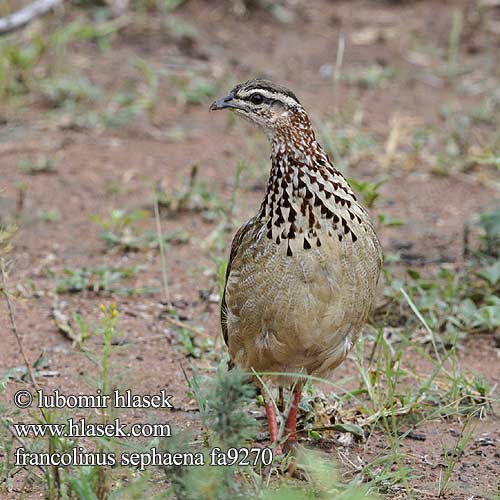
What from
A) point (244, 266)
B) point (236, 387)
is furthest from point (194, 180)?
point (236, 387)

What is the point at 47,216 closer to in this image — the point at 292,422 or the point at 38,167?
the point at 38,167

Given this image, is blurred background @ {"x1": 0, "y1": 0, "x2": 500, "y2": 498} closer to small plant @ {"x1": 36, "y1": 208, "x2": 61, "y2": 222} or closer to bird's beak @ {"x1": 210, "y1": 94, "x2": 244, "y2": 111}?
small plant @ {"x1": 36, "y1": 208, "x2": 61, "y2": 222}

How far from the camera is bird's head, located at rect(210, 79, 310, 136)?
446cm

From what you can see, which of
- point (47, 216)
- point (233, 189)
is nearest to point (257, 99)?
point (233, 189)

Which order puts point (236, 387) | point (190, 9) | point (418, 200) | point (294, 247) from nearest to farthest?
point (236, 387)
point (294, 247)
point (418, 200)
point (190, 9)

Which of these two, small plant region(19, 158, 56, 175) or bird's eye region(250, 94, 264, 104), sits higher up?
bird's eye region(250, 94, 264, 104)

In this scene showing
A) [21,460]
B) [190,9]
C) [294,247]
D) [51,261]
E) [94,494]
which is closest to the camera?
[94,494]

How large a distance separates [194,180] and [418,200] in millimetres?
1796

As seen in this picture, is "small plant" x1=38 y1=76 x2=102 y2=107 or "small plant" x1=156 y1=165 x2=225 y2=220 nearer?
"small plant" x1=156 y1=165 x2=225 y2=220

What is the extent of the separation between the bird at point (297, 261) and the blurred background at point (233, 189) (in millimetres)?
457

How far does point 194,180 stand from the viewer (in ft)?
24.7

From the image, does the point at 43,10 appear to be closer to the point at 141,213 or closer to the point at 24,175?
the point at 24,175

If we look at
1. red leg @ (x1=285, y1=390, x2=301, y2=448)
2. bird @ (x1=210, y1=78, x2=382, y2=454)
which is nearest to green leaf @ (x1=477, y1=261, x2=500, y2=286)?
bird @ (x1=210, y1=78, x2=382, y2=454)

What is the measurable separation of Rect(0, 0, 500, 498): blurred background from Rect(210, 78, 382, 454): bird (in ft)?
1.50
